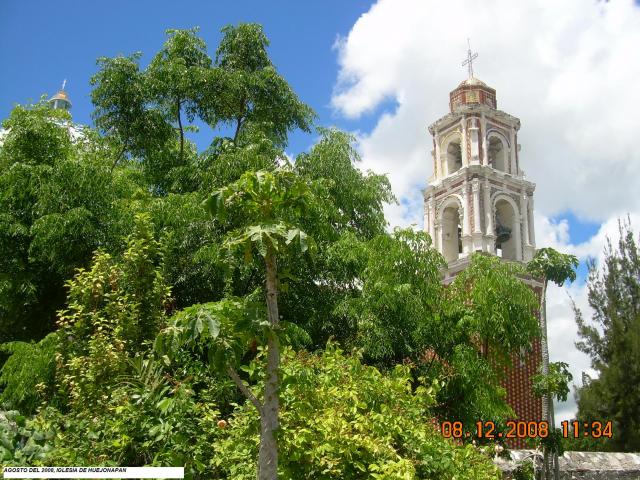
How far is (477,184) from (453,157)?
2.31 m

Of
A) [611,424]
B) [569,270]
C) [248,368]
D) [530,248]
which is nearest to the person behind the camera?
[248,368]

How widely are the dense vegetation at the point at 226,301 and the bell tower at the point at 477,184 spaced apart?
9.16 meters

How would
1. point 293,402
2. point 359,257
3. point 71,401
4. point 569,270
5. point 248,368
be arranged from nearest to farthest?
point 293,402
point 248,368
point 71,401
point 359,257
point 569,270

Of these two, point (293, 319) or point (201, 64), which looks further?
point (201, 64)

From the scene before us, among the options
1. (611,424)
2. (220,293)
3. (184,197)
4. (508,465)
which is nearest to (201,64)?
(184,197)

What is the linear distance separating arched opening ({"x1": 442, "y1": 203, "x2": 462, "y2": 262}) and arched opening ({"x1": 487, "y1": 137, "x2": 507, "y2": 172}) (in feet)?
6.84

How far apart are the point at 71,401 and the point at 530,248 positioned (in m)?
16.0

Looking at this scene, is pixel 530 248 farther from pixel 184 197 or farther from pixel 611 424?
pixel 184 197

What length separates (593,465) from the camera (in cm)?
1256

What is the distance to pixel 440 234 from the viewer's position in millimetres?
19875

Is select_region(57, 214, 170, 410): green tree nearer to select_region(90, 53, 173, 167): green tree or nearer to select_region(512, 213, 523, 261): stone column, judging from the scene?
select_region(90, 53, 173, 167): green tree
